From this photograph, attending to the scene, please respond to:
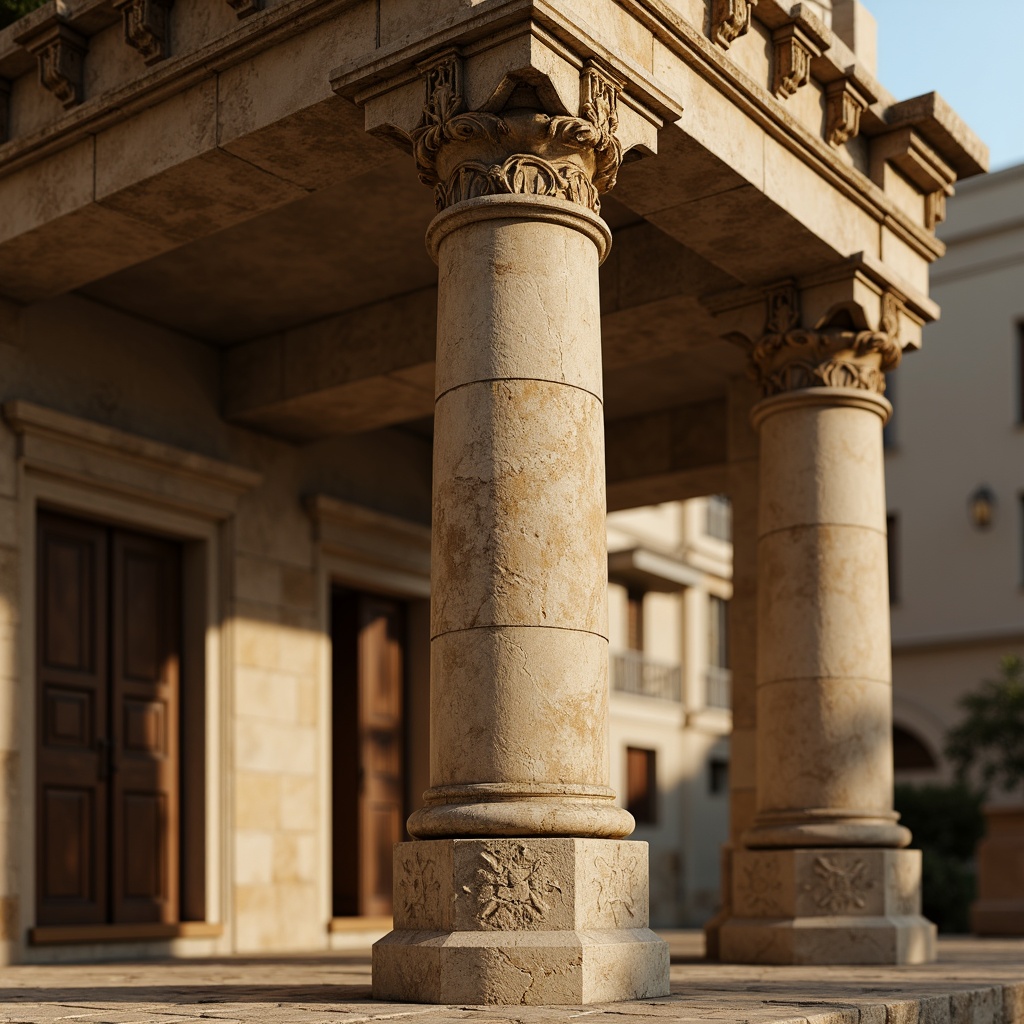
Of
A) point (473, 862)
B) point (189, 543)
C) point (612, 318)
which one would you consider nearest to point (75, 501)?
point (189, 543)

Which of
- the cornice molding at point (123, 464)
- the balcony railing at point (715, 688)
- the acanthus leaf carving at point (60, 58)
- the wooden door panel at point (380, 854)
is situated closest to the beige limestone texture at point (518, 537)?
the acanthus leaf carving at point (60, 58)

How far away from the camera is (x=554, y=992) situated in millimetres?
6777

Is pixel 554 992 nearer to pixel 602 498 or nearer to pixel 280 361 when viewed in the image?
pixel 602 498

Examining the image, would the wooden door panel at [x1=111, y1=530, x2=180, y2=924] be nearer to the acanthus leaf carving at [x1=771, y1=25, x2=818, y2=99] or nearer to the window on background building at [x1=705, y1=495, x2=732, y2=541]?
the acanthus leaf carving at [x1=771, y1=25, x2=818, y2=99]

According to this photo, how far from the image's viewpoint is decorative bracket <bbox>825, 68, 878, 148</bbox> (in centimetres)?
1021

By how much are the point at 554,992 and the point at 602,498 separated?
2247 millimetres

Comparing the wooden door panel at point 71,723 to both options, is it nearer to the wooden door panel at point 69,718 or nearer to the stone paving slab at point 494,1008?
the wooden door panel at point 69,718

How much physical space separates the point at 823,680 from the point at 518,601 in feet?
11.6

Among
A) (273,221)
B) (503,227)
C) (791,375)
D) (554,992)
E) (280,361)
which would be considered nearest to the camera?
(554,992)

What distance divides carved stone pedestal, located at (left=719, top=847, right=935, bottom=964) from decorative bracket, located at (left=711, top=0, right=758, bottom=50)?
4800 millimetres

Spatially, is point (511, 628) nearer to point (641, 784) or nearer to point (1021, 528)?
point (1021, 528)

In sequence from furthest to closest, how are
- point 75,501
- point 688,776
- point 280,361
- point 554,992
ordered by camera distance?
point 688,776 < point 280,361 < point 75,501 < point 554,992

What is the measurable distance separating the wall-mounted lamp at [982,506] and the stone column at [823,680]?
1964cm

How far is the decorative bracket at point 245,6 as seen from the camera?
8742mm
